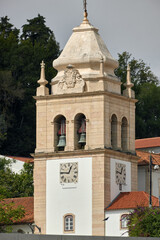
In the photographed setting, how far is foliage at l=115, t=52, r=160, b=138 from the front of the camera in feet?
433

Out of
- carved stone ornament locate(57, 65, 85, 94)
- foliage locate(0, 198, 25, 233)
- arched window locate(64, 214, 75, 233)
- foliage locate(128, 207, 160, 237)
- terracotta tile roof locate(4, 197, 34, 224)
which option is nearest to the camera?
foliage locate(128, 207, 160, 237)

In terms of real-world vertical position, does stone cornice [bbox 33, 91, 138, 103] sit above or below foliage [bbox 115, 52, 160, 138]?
below

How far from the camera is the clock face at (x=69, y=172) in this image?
8744 cm

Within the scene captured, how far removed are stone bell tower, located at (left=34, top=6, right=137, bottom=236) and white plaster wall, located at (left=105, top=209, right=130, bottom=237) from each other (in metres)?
0.40

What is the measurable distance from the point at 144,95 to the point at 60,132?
4657 centimetres

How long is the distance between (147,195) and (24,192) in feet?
65.8

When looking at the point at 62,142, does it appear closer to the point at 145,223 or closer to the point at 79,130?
the point at 79,130

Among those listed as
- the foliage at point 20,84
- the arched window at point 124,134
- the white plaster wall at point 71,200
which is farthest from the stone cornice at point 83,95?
the foliage at point 20,84

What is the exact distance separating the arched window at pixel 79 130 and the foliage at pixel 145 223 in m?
8.32

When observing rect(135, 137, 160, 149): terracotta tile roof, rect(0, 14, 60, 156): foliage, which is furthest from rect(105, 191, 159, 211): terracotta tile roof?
rect(0, 14, 60, 156): foliage

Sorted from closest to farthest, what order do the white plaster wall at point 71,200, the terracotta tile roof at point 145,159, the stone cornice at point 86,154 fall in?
the white plaster wall at point 71,200 < the stone cornice at point 86,154 < the terracotta tile roof at point 145,159

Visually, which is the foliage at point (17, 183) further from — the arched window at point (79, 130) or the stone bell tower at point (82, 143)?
the arched window at point (79, 130)

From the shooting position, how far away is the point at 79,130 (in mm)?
88438

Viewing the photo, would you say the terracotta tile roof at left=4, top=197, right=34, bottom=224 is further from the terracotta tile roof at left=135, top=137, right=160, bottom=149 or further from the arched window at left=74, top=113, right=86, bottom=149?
the terracotta tile roof at left=135, top=137, right=160, bottom=149
